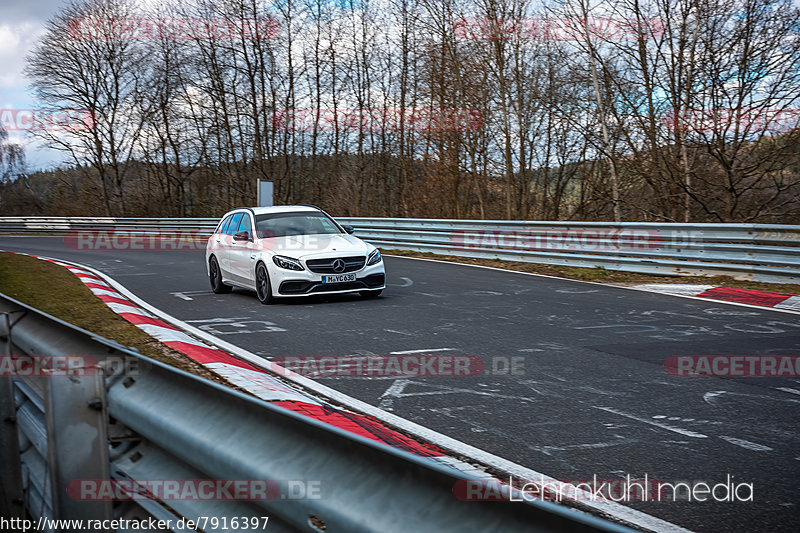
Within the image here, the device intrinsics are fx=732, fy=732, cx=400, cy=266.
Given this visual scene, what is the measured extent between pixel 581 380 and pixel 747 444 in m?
1.78

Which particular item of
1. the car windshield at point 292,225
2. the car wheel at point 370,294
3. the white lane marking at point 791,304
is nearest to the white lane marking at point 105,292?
the car windshield at point 292,225

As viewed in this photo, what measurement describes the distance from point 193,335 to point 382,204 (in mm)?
30720

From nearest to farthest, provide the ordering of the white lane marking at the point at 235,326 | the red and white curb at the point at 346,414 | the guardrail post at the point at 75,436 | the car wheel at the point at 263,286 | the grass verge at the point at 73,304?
the guardrail post at the point at 75,436 → the red and white curb at the point at 346,414 → the grass verge at the point at 73,304 → the white lane marking at the point at 235,326 → the car wheel at the point at 263,286

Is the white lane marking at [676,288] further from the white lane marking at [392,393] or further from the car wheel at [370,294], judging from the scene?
the white lane marking at [392,393]

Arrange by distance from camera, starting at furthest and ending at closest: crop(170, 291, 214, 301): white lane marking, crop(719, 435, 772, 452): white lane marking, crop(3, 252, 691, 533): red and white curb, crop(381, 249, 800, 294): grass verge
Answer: crop(170, 291, 214, 301): white lane marking
crop(381, 249, 800, 294): grass verge
crop(719, 435, 772, 452): white lane marking
crop(3, 252, 691, 533): red and white curb

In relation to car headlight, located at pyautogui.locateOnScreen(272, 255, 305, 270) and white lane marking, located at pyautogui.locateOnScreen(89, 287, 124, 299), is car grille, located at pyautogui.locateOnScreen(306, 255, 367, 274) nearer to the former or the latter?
car headlight, located at pyautogui.locateOnScreen(272, 255, 305, 270)

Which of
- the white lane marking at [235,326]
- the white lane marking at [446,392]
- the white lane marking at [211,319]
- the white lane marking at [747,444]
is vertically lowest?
the white lane marking at [211,319]

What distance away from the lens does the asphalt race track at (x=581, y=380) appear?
3.94m

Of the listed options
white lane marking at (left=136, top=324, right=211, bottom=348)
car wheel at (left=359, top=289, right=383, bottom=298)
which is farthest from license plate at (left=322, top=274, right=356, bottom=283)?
white lane marking at (left=136, top=324, right=211, bottom=348)

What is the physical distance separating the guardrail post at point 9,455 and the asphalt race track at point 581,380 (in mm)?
2436

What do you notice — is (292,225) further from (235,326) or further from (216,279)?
(235,326)

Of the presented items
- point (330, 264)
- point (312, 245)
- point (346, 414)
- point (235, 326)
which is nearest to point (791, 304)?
point (330, 264)

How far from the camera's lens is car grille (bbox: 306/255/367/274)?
36.8ft

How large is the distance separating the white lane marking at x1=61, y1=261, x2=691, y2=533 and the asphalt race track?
0.08 metres
